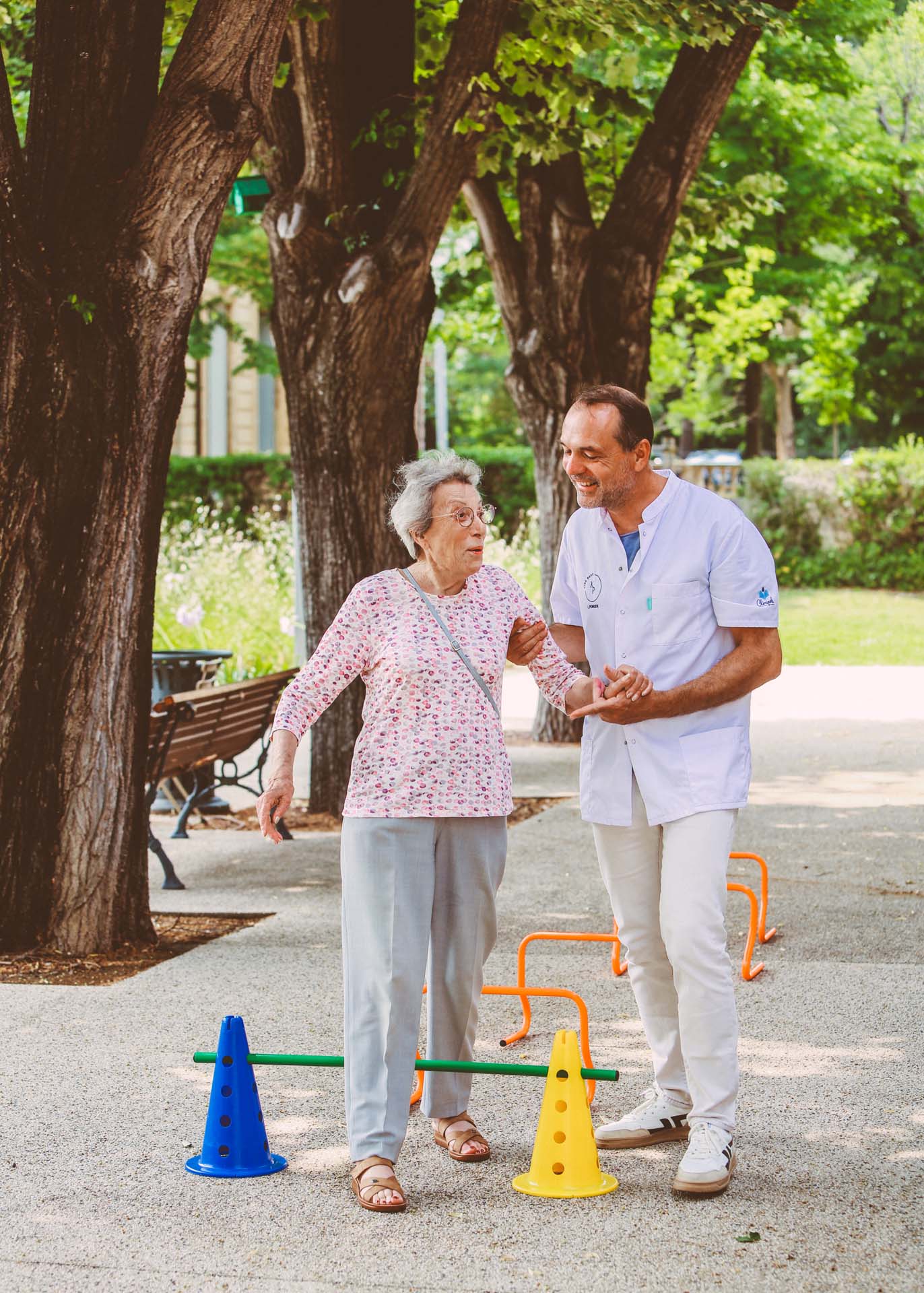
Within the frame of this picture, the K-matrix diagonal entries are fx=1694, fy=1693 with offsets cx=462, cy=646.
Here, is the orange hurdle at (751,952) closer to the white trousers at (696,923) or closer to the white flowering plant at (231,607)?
the white trousers at (696,923)

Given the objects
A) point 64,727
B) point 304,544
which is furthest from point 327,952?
point 304,544

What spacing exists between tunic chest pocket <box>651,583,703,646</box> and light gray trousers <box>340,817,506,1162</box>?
2.26 feet

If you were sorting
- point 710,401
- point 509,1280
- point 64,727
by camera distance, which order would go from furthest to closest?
point 710,401 → point 64,727 → point 509,1280

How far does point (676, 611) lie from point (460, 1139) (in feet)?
5.09

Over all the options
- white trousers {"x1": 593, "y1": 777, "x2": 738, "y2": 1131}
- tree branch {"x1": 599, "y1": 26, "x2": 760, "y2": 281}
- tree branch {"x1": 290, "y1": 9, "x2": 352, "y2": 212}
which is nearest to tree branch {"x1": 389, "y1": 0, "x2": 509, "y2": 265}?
tree branch {"x1": 290, "y1": 9, "x2": 352, "y2": 212}

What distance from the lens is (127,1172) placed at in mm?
4578

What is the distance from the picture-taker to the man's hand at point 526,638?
15.1 ft

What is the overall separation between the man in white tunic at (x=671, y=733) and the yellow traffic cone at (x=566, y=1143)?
0.23 metres

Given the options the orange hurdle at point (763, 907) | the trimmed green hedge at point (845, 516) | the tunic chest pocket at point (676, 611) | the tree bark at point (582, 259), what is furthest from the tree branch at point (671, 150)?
the trimmed green hedge at point (845, 516)

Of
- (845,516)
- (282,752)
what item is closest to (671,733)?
(282,752)

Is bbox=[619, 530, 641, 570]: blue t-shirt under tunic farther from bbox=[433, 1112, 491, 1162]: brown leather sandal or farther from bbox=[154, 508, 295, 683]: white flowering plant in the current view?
bbox=[154, 508, 295, 683]: white flowering plant

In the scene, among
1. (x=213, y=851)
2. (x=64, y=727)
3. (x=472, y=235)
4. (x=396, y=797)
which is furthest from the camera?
(x=472, y=235)

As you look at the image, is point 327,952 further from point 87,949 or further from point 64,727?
point 64,727

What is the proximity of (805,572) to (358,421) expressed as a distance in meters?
17.3
